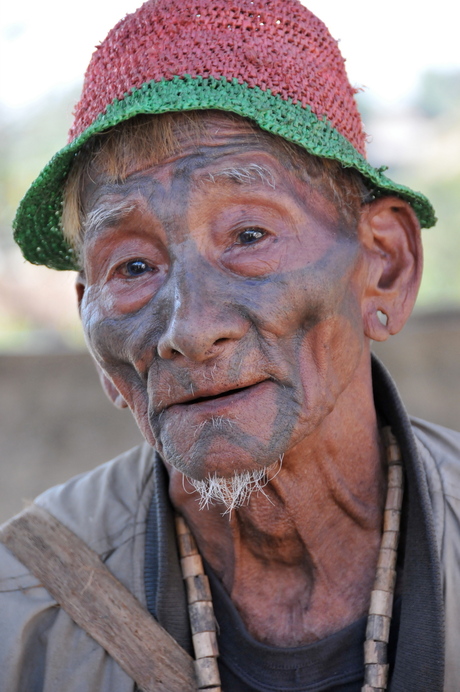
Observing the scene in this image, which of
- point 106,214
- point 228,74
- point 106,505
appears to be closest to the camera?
point 228,74

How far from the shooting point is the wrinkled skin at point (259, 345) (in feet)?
6.46

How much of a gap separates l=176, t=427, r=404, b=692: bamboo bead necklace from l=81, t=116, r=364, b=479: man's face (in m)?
0.39

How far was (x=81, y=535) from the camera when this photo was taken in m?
2.43

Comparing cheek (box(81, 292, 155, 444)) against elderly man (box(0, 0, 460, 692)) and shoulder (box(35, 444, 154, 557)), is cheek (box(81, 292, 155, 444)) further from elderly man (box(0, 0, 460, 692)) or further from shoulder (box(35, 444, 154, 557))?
shoulder (box(35, 444, 154, 557))

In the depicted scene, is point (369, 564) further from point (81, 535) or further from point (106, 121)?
point (106, 121)

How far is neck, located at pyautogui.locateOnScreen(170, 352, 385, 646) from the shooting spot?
227 centimetres

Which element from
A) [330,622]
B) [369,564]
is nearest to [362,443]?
[369,564]

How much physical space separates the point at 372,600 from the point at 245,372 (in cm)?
75

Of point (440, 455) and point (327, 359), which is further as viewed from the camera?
point (440, 455)

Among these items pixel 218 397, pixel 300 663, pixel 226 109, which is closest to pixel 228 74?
pixel 226 109

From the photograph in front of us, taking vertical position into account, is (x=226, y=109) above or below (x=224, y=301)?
above

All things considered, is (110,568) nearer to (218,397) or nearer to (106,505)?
(106,505)

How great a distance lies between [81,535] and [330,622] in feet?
2.55

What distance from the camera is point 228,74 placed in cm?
203
